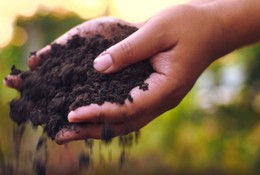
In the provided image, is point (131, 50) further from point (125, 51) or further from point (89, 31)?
point (89, 31)

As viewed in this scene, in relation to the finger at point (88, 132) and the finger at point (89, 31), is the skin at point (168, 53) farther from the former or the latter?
the finger at point (89, 31)

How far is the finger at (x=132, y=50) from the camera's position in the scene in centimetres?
150

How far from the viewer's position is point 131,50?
152 cm

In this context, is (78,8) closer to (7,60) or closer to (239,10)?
(7,60)

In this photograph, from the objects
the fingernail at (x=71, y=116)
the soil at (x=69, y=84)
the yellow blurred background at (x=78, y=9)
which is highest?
the yellow blurred background at (x=78, y=9)

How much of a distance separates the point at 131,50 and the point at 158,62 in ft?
0.32

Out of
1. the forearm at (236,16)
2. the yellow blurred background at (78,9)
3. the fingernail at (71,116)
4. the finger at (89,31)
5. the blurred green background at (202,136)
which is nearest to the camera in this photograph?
the fingernail at (71,116)

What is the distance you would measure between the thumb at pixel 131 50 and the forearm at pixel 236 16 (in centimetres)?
24

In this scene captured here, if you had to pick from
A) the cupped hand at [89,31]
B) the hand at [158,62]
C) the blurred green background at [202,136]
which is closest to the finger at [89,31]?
the cupped hand at [89,31]

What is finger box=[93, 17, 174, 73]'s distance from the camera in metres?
1.50

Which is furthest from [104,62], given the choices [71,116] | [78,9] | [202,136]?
[78,9]

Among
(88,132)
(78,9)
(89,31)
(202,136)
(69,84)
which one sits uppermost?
(78,9)

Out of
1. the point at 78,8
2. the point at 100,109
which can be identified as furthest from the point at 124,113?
the point at 78,8

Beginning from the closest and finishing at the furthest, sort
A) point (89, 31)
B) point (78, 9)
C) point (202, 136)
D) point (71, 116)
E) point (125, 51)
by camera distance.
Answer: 1. point (71, 116)
2. point (125, 51)
3. point (89, 31)
4. point (202, 136)
5. point (78, 9)
